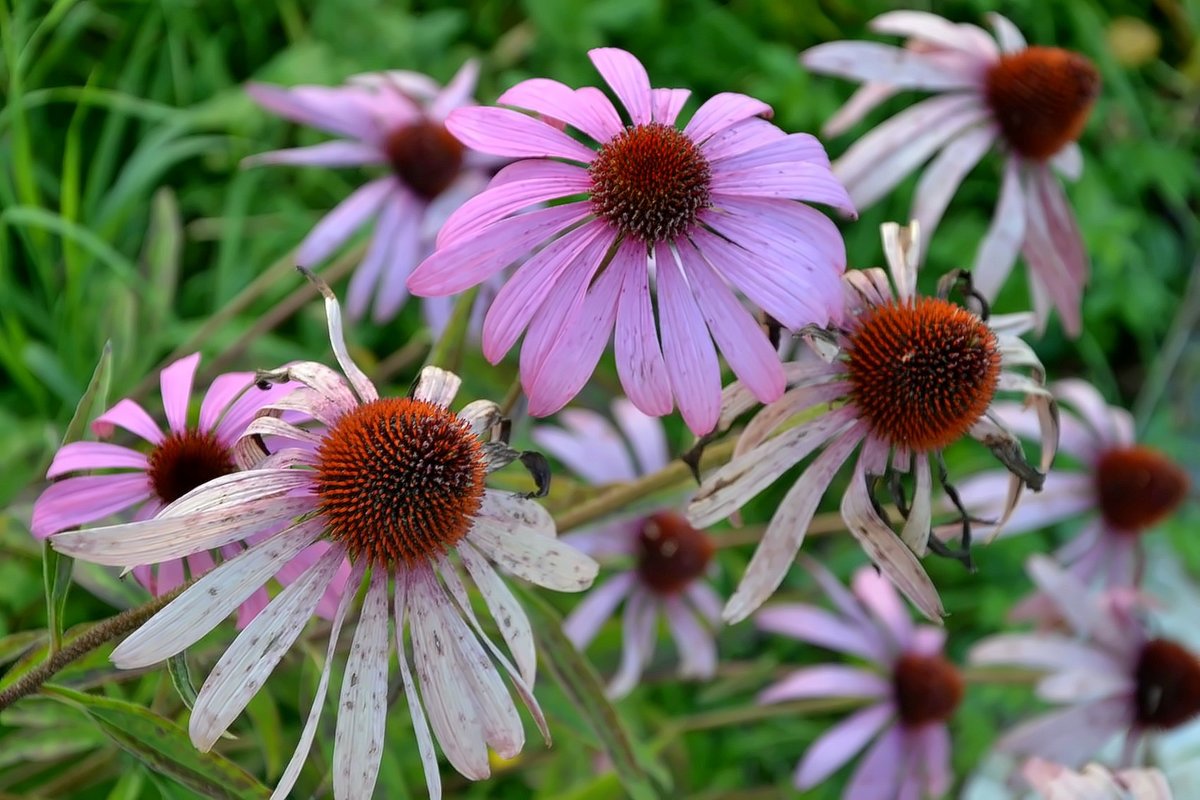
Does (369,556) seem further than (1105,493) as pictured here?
No

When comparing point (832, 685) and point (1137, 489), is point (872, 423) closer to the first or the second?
point (832, 685)

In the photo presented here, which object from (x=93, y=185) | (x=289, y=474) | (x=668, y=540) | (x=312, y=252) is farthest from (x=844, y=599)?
(x=93, y=185)

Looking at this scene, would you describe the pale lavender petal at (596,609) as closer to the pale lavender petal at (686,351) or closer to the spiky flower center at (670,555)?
the spiky flower center at (670,555)

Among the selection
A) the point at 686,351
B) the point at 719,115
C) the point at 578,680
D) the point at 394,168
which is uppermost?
the point at 719,115

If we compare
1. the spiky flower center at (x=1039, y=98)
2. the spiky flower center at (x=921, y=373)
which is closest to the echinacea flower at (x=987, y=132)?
the spiky flower center at (x=1039, y=98)

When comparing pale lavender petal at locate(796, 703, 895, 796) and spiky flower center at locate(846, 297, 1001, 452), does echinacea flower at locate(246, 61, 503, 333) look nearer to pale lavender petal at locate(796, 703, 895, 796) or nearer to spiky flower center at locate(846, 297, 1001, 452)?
spiky flower center at locate(846, 297, 1001, 452)

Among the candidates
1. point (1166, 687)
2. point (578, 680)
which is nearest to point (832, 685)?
point (1166, 687)

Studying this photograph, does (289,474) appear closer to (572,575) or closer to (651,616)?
(572,575)
